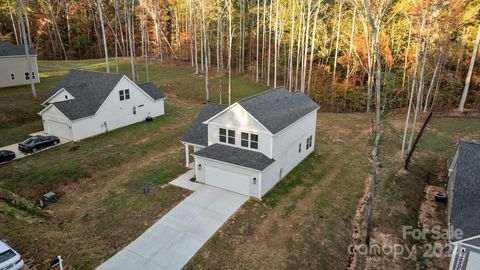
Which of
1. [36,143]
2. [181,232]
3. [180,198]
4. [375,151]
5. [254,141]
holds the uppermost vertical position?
[375,151]

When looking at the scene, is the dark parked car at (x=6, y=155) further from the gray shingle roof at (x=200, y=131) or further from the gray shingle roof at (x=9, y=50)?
the gray shingle roof at (x=9, y=50)

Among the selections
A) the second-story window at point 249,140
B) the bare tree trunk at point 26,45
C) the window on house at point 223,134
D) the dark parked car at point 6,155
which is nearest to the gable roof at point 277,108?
the second-story window at point 249,140

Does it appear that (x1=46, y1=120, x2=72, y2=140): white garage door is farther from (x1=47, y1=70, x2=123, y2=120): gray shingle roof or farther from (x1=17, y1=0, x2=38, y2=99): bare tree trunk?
(x1=17, y1=0, x2=38, y2=99): bare tree trunk

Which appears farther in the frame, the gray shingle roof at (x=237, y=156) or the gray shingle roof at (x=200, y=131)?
the gray shingle roof at (x=200, y=131)

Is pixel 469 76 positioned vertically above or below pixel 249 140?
above

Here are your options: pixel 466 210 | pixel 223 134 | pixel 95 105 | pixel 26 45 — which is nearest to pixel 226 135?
pixel 223 134

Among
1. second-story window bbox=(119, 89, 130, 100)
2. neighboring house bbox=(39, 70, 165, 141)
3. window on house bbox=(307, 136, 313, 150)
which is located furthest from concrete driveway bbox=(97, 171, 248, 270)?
second-story window bbox=(119, 89, 130, 100)

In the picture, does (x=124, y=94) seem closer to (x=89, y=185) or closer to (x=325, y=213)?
(x=89, y=185)
